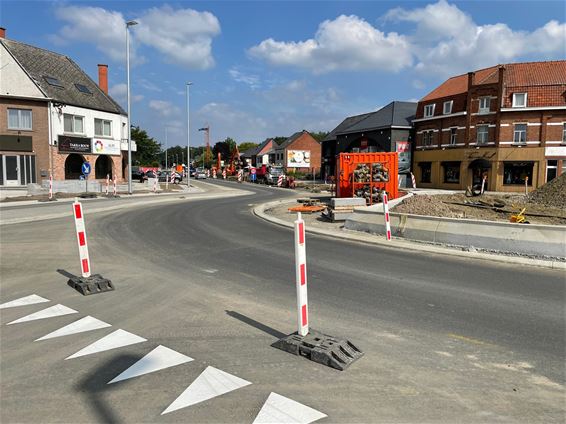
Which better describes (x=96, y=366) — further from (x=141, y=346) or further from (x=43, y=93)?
(x=43, y=93)

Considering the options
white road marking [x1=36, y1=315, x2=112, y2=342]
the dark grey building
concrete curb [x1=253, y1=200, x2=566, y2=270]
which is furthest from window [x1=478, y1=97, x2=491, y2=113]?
white road marking [x1=36, y1=315, x2=112, y2=342]

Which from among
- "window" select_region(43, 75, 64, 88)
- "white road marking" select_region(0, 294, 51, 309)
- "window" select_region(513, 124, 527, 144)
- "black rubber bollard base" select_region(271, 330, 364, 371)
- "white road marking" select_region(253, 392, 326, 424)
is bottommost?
"white road marking" select_region(0, 294, 51, 309)

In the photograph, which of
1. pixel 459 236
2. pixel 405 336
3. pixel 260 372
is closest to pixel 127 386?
pixel 260 372

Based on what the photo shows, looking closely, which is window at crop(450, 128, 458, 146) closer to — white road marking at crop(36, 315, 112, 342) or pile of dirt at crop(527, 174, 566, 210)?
pile of dirt at crop(527, 174, 566, 210)

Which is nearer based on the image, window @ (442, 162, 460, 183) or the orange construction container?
the orange construction container

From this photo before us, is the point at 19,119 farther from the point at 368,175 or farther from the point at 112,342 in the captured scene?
the point at 112,342

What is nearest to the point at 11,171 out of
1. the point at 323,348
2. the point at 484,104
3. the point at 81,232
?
the point at 81,232

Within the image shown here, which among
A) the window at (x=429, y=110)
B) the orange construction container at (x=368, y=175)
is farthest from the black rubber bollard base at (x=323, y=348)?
the window at (x=429, y=110)

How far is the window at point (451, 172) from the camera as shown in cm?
4341

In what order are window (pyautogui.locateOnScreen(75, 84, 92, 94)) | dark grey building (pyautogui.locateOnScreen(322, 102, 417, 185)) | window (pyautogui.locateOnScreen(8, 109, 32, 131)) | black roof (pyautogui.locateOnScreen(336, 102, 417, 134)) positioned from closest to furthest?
window (pyautogui.locateOnScreen(8, 109, 32, 131))
window (pyautogui.locateOnScreen(75, 84, 92, 94))
dark grey building (pyautogui.locateOnScreen(322, 102, 417, 185))
black roof (pyautogui.locateOnScreen(336, 102, 417, 134))

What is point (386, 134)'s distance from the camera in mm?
49281

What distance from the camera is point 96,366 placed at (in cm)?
419

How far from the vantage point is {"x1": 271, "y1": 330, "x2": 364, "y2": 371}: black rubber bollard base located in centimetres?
423

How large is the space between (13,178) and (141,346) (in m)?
33.5
